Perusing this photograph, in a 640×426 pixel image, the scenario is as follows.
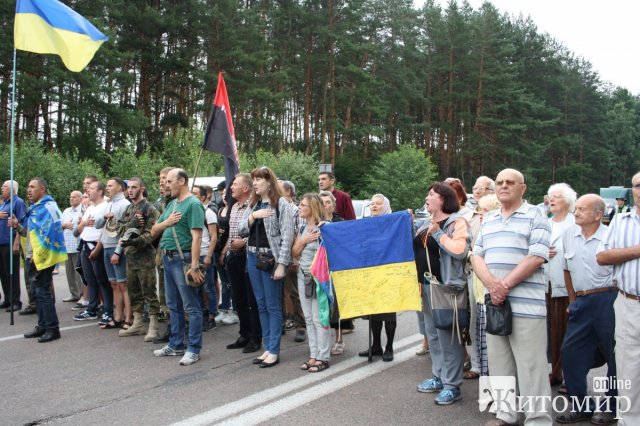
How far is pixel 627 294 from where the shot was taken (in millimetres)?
3971

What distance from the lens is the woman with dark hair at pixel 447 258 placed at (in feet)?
15.5

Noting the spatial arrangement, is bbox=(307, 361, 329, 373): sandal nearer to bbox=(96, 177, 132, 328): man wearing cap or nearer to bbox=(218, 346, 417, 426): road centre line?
bbox=(218, 346, 417, 426): road centre line

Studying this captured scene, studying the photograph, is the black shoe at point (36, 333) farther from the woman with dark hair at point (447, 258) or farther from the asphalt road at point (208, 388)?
the woman with dark hair at point (447, 258)

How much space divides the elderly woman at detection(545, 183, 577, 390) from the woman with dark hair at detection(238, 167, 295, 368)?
2.70m

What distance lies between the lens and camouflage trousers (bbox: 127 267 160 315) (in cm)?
719

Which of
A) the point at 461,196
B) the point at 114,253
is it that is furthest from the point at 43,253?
the point at 461,196

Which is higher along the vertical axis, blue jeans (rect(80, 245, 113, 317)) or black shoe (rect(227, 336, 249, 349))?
blue jeans (rect(80, 245, 113, 317))

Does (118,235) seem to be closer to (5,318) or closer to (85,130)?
(5,318)

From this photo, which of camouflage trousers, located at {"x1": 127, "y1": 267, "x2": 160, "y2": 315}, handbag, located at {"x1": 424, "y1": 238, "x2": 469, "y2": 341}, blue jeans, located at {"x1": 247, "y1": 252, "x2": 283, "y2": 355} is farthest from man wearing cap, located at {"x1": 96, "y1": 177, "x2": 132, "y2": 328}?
handbag, located at {"x1": 424, "y1": 238, "x2": 469, "y2": 341}

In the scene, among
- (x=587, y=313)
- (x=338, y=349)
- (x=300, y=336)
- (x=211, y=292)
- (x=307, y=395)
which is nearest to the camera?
(x=587, y=313)

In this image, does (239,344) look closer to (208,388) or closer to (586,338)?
(208,388)

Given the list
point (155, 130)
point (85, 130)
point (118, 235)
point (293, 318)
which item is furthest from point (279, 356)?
point (155, 130)

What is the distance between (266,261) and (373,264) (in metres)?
1.16

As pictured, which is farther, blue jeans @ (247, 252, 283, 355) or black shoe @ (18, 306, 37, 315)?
black shoe @ (18, 306, 37, 315)
